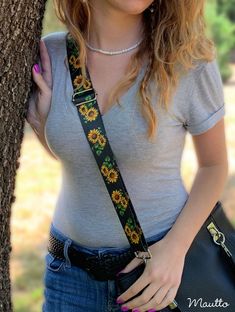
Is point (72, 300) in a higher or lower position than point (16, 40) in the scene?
lower

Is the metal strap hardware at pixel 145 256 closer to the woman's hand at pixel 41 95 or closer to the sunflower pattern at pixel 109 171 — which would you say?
the sunflower pattern at pixel 109 171

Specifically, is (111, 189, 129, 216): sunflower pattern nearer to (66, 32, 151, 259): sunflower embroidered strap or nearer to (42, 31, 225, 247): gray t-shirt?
(66, 32, 151, 259): sunflower embroidered strap

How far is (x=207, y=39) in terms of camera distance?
1.98 m

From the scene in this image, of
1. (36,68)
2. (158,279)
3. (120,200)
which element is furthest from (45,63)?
(158,279)

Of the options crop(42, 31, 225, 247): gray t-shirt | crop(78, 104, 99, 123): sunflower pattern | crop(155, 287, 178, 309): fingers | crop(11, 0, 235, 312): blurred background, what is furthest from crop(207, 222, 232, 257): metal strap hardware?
crop(11, 0, 235, 312): blurred background

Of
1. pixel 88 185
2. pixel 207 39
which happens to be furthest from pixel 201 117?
pixel 88 185

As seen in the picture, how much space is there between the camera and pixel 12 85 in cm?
183

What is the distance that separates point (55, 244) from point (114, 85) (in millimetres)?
504

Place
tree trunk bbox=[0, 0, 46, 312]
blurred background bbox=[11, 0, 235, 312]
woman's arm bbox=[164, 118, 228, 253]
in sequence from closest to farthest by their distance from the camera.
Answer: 1. tree trunk bbox=[0, 0, 46, 312]
2. woman's arm bbox=[164, 118, 228, 253]
3. blurred background bbox=[11, 0, 235, 312]

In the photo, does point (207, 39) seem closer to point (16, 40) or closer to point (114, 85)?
point (114, 85)

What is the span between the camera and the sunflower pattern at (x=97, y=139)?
1.82m

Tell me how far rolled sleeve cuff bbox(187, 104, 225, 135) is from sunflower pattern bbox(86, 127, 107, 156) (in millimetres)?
259

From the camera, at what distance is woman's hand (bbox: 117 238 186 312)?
6.05 ft

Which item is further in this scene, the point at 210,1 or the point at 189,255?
the point at 210,1
